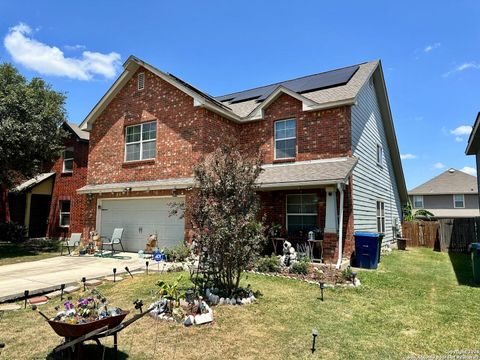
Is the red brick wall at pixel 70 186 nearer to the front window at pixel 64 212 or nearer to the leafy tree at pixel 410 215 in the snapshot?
the front window at pixel 64 212

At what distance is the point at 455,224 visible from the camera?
17.9 meters

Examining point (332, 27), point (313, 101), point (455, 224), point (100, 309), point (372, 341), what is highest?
point (332, 27)

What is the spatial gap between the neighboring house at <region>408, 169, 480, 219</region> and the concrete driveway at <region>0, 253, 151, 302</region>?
3249 centimetres

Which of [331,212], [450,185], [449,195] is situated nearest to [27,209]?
[331,212]

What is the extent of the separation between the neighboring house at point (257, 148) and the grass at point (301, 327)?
373 cm

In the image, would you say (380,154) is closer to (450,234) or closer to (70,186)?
(450,234)

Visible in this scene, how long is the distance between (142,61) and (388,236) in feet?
51.9

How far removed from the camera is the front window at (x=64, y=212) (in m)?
20.6

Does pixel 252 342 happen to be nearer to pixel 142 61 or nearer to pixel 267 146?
pixel 267 146

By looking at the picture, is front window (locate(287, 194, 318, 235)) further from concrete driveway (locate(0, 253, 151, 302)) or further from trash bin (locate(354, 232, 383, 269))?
concrete driveway (locate(0, 253, 151, 302))

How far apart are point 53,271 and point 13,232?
1233 centimetres

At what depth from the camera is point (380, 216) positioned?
57.6 feet

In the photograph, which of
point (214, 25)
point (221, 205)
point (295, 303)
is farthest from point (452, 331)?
point (214, 25)

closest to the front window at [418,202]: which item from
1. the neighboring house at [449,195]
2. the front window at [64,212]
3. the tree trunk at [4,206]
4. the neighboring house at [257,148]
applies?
the neighboring house at [449,195]
